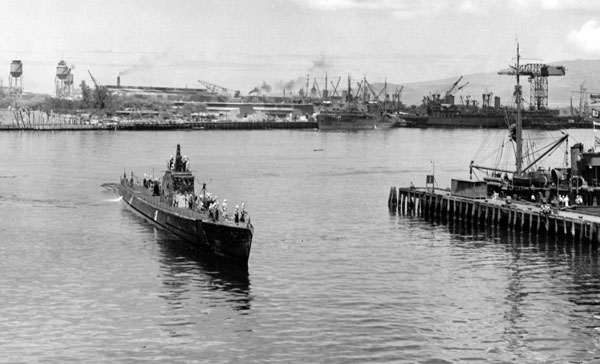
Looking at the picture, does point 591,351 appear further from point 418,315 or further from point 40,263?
point 40,263

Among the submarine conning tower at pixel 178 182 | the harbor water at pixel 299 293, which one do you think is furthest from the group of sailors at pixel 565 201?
the submarine conning tower at pixel 178 182

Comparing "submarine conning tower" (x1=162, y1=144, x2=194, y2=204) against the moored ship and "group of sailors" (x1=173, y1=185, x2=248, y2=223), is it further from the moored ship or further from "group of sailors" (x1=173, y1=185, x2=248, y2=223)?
"group of sailors" (x1=173, y1=185, x2=248, y2=223)

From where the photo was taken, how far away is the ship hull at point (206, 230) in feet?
218

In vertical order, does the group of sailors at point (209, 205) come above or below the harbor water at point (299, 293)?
above

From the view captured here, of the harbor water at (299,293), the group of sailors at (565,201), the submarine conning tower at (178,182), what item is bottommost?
the harbor water at (299,293)

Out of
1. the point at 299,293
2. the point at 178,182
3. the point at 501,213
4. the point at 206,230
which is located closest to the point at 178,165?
the point at 178,182

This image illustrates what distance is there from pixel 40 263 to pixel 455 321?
31872 millimetres

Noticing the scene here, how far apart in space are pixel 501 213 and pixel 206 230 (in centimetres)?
2876

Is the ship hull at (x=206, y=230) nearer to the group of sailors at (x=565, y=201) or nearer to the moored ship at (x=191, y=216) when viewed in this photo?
the moored ship at (x=191, y=216)

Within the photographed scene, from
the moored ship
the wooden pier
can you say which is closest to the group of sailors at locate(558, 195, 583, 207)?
the wooden pier

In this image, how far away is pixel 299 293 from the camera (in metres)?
58.2

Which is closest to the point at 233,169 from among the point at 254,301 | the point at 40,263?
the point at 40,263

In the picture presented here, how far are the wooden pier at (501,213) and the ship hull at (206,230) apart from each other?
26.3m

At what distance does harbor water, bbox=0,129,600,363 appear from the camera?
47.2 metres
